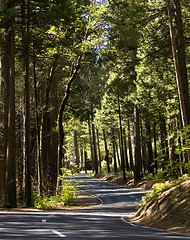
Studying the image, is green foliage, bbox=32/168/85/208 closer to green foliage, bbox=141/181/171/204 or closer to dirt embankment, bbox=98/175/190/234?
green foliage, bbox=141/181/171/204

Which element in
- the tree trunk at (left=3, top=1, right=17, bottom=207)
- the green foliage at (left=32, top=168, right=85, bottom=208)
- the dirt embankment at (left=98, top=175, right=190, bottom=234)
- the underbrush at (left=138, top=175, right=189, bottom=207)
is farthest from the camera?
the green foliage at (left=32, top=168, right=85, bottom=208)

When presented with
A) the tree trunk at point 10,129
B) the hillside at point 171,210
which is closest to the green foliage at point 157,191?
the hillside at point 171,210

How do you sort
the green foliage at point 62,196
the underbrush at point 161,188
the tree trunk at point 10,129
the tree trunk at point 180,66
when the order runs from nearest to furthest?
1. the underbrush at point 161,188
2. the tree trunk at point 180,66
3. the tree trunk at point 10,129
4. the green foliage at point 62,196

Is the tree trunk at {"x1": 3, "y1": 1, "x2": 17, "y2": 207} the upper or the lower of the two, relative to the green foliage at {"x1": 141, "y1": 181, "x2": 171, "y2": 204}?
upper

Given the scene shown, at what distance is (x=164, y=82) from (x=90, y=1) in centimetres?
971

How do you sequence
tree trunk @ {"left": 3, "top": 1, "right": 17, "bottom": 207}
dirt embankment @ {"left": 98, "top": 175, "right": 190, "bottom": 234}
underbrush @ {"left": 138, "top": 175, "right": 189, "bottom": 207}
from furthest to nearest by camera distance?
tree trunk @ {"left": 3, "top": 1, "right": 17, "bottom": 207} < underbrush @ {"left": 138, "top": 175, "right": 189, "bottom": 207} < dirt embankment @ {"left": 98, "top": 175, "right": 190, "bottom": 234}

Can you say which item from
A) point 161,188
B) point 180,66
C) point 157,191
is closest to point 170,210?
point 157,191

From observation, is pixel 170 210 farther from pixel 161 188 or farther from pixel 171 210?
pixel 161 188

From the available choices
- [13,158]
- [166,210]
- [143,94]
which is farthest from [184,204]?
[143,94]

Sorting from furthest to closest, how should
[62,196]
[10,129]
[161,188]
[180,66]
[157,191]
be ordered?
[62,196], [10,129], [180,66], [161,188], [157,191]

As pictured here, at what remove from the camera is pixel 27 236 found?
25.3 ft

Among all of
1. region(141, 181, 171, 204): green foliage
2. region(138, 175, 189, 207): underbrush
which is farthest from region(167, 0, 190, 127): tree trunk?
region(141, 181, 171, 204): green foliage

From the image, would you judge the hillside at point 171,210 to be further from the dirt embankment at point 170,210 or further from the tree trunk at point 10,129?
the tree trunk at point 10,129

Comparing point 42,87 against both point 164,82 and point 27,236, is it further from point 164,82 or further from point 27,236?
point 27,236
